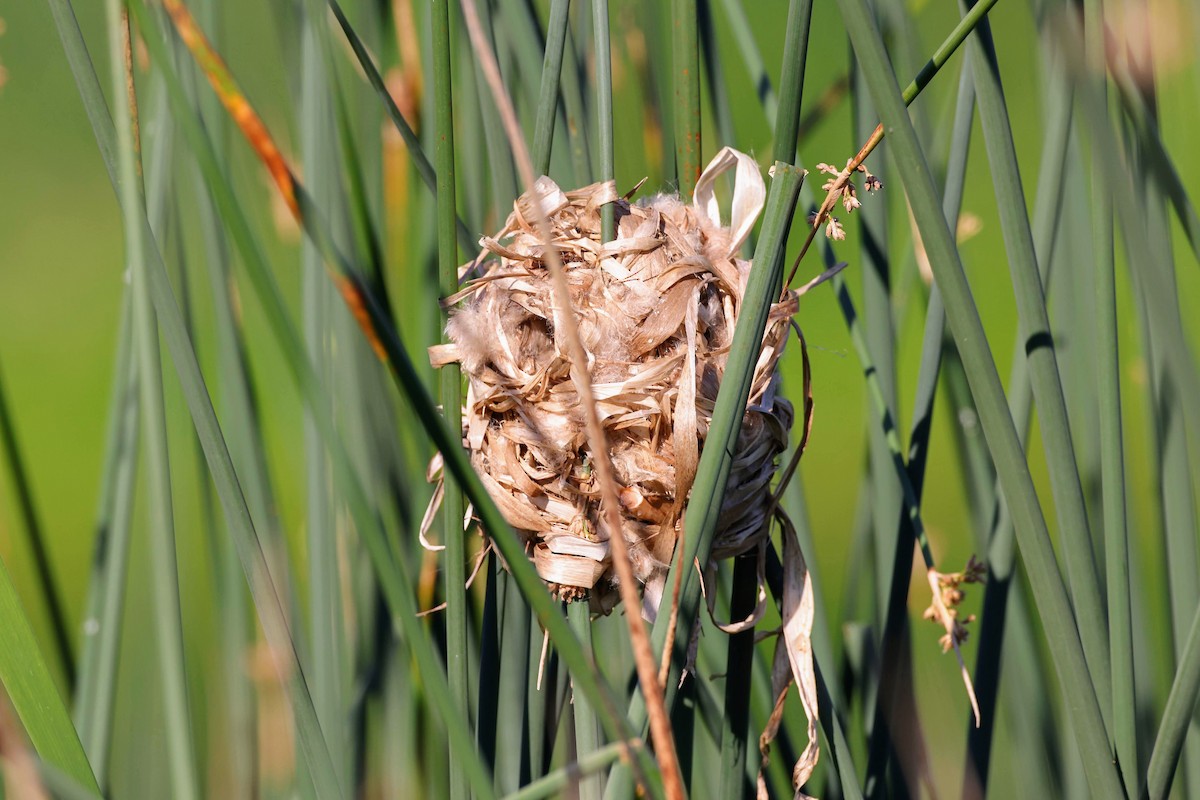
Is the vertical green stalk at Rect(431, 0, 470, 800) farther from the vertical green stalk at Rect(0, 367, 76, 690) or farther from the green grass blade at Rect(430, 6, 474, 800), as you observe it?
the vertical green stalk at Rect(0, 367, 76, 690)

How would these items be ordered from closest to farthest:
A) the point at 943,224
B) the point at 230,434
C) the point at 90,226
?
the point at 943,224
the point at 230,434
the point at 90,226

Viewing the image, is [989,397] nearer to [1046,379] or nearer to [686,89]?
[1046,379]

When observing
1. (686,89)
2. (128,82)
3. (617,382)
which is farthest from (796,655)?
(128,82)

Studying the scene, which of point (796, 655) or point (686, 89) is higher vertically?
point (686, 89)

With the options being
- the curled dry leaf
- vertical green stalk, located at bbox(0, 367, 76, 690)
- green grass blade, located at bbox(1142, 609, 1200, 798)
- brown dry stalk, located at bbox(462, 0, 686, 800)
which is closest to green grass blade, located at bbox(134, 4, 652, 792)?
brown dry stalk, located at bbox(462, 0, 686, 800)

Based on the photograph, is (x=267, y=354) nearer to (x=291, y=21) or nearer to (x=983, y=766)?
(x=291, y=21)

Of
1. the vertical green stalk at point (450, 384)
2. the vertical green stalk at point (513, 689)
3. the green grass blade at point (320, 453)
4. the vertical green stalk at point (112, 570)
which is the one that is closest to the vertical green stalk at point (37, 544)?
the vertical green stalk at point (112, 570)

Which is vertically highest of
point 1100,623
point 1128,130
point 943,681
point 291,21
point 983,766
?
point 291,21

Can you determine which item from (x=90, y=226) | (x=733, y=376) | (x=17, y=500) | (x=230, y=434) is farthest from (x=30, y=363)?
(x=733, y=376)
